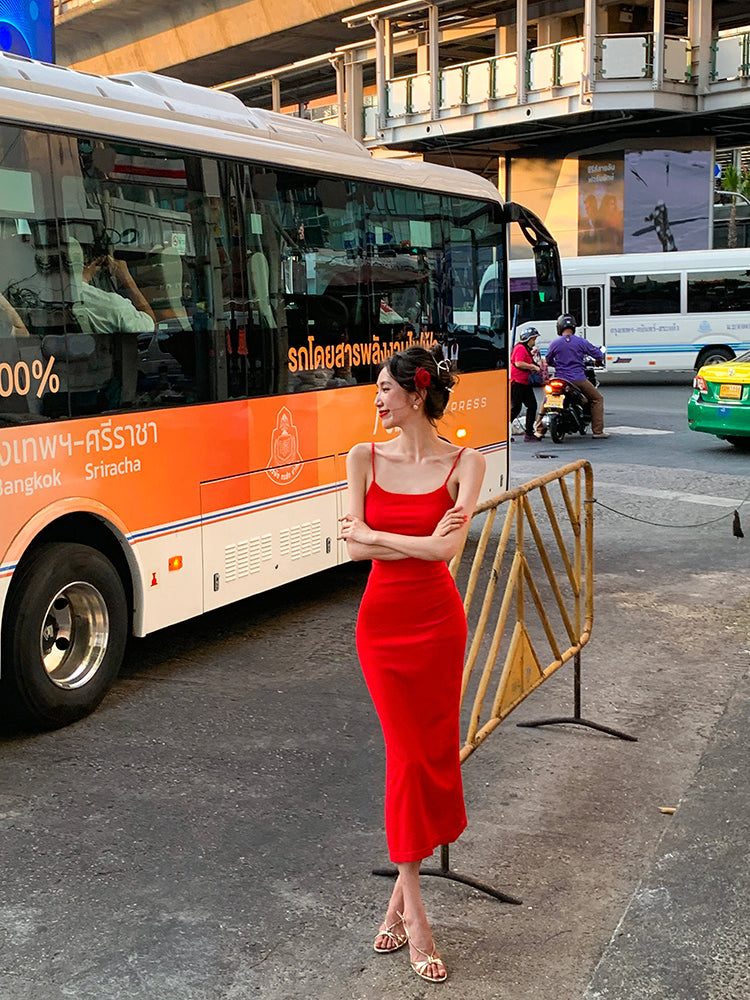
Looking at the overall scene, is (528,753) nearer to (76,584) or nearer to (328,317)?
(76,584)

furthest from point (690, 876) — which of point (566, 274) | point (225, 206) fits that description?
point (566, 274)

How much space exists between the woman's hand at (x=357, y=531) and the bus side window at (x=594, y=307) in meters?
26.5

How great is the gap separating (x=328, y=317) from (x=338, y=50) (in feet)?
119

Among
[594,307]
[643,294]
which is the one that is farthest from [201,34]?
[643,294]

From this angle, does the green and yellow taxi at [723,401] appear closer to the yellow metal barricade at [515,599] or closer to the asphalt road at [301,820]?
the asphalt road at [301,820]

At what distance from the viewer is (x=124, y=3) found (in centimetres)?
4006

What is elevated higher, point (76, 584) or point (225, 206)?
point (225, 206)

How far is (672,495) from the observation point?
1345 cm

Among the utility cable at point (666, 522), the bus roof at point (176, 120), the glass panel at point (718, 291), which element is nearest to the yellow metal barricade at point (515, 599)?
the bus roof at point (176, 120)

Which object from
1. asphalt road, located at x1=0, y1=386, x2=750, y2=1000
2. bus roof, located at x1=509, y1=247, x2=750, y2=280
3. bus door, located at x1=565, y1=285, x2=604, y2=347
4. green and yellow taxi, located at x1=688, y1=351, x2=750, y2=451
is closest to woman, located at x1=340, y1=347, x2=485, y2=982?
asphalt road, located at x1=0, y1=386, x2=750, y2=1000

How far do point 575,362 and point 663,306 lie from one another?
1113 centimetres

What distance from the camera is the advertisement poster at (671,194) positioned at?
36875 mm

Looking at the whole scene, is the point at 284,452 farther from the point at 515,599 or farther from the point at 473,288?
the point at 473,288

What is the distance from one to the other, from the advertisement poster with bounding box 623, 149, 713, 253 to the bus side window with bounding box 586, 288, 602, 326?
27.7 feet
